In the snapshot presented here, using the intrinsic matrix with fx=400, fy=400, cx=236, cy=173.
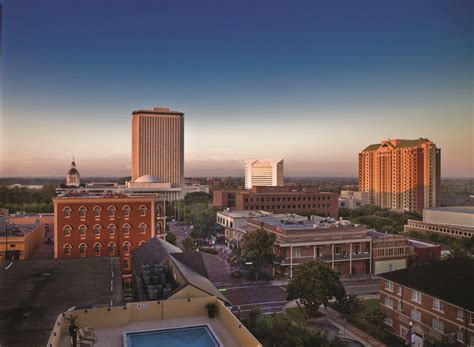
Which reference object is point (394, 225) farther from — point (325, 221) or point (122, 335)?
point (122, 335)

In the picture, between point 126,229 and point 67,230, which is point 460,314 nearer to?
point 126,229

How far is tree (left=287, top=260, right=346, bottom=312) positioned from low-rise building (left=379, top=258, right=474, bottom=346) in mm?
1382

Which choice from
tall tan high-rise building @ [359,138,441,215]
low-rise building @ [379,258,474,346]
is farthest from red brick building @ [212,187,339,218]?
low-rise building @ [379,258,474,346]

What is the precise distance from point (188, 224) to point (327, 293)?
76.7ft

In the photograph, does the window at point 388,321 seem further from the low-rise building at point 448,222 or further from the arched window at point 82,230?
the low-rise building at point 448,222

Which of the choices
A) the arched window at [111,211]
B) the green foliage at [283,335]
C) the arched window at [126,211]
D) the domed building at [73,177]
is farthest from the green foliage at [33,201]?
the green foliage at [283,335]

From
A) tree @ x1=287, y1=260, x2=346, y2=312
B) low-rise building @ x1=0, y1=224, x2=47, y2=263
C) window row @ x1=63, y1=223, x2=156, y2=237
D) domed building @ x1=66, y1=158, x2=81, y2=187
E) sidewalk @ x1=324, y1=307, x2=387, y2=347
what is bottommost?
sidewalk @ x1=324, y1=307, x2=387, y2=347

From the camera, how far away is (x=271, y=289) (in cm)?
1506

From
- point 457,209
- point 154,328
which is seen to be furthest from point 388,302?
point 457,209

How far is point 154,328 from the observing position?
222 inches

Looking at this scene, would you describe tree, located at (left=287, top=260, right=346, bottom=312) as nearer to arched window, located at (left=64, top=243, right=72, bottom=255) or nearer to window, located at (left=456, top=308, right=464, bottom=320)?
window, located at (left=456, top=308, right=464, bottom=320)

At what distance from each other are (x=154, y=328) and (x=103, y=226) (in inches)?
432

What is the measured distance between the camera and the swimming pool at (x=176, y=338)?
197 inches

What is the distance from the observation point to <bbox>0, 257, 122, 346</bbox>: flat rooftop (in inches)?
242
